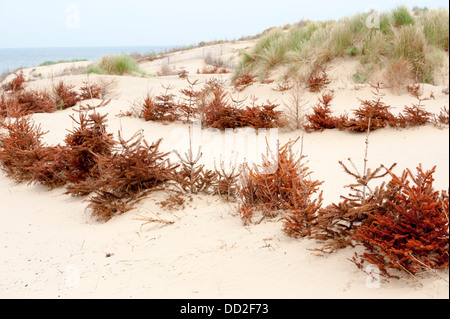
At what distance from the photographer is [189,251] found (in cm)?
372

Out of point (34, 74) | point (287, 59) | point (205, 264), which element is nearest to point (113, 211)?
point (205, 264)

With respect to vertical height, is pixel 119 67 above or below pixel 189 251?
above

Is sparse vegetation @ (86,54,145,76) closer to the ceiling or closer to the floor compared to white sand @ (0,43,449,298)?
closer to the ceiling

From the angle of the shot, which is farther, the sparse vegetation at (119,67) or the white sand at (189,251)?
the sparse vegetation at (119,67)

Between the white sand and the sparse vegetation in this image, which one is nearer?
the white sand

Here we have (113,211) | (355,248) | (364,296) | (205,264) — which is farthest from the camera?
(113,211)

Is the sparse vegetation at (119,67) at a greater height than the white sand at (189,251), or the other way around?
the sparse vegetation at (119,67)

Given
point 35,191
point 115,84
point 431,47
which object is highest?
point 431,47

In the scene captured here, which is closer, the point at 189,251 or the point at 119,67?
the point at 189,251

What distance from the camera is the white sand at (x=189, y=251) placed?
115 inches

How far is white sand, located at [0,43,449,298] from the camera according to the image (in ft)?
9.61
